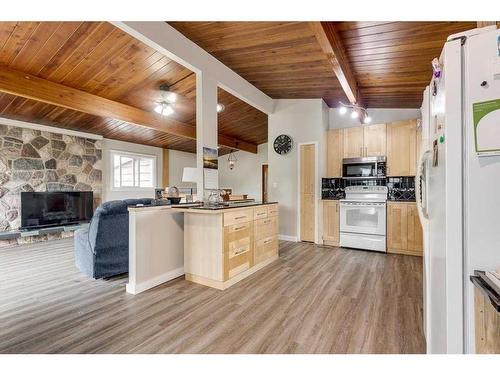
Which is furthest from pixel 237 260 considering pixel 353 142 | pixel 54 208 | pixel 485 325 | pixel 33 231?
pixel 54 208

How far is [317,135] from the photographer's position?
4988 mm

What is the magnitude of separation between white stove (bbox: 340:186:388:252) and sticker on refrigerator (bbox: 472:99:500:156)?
3.55 m

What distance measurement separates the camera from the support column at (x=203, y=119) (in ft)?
10.7

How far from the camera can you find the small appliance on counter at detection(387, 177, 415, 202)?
431 cm

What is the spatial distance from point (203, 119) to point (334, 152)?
9.33ft

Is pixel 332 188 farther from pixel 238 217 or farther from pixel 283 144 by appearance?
pixel 238 217

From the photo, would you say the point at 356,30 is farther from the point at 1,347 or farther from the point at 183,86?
the point at 1,347

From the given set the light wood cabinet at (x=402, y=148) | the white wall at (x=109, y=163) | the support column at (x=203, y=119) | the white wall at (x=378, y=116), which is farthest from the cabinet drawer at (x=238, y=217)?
the white wall at (x=109, y=163)

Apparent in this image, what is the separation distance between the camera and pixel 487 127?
96 cm

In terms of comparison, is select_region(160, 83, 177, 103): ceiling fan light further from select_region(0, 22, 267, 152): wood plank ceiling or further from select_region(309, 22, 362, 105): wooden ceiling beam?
select_region(309, 22, 362, 105): wooden ceiling beam

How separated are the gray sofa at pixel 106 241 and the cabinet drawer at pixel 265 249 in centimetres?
156

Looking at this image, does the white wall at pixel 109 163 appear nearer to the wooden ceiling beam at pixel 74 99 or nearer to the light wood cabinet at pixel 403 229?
the wooden ceiling beam at pixel 74 99

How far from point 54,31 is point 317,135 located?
428 cm

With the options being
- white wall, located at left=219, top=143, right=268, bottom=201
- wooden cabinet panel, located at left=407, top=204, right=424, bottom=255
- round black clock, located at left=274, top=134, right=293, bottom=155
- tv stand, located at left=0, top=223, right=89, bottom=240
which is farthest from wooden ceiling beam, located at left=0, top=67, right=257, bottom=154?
wooden cabinet panel, located at left=407, top=204, right=424, bottom=255
